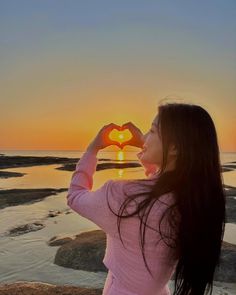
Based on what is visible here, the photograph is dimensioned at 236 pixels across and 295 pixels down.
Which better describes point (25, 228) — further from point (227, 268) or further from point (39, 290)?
point (39, 290)

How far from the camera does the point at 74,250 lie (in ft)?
46.2

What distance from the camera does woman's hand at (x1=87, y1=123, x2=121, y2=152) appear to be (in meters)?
3.06

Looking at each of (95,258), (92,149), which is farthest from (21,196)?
(92,149)

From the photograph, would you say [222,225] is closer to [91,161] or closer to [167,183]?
[167,183]

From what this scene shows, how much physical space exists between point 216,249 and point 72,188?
982 mm

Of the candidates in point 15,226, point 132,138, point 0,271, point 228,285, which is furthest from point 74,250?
point 132,138

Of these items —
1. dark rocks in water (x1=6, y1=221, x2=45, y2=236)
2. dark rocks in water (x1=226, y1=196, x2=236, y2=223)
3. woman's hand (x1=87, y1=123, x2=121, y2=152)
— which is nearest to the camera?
woman's hand (x1=87, y1=123, x2=121, y2=152)

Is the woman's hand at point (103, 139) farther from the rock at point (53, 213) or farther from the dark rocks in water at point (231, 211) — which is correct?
the rock at point (53, 213)

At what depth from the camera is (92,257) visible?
13422 mm

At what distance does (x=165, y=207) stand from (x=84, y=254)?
11353 millimetres

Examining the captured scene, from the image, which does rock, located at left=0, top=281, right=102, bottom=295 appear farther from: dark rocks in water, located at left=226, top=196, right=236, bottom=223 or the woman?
dark rocks in water, located at left=226, top=196, right=236, bottom=223

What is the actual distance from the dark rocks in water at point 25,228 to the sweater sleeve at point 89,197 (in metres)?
15.4

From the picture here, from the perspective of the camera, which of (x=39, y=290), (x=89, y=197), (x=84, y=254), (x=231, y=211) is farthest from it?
(x=231, y=211)

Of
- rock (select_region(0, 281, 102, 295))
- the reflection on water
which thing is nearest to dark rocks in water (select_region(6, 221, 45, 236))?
the reflection on water
